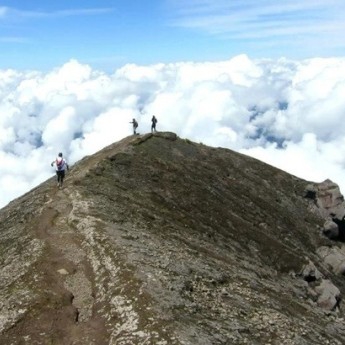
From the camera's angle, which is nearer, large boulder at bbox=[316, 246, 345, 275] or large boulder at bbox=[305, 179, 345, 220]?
large boulder at bbox=[316, 246, 345, 275]

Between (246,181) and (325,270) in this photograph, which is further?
(246,181)

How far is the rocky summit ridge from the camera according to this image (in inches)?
1264

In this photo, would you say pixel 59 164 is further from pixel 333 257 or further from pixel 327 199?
pixel 327 199

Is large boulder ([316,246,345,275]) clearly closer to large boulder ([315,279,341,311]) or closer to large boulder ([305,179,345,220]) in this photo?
large boulder ([315,279,341,311])

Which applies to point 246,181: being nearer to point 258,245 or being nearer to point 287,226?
point 287,226

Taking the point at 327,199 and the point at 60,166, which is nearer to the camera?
the point at 60,166

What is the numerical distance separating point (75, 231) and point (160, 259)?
11.0 m

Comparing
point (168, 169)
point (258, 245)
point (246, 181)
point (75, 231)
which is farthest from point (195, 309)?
point (246, 181)

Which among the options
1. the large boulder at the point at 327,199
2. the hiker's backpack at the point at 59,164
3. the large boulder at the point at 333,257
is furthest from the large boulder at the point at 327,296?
the hiker's backpack at the point at 59,164

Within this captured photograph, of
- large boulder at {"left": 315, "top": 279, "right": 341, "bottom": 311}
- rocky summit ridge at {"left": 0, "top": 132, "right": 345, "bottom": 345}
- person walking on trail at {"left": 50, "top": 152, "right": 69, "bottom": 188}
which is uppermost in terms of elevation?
person walking on trail at {"left": 50, "top": 152, "right": 69, "bottom": 188}

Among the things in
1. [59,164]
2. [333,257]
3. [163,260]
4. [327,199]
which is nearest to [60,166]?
[59,164]

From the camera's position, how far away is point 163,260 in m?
42.7

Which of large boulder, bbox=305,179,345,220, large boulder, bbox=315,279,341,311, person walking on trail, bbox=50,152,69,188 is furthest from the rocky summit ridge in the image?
large boulder, bbox=305,179,345,220

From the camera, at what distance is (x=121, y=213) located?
57.7m
